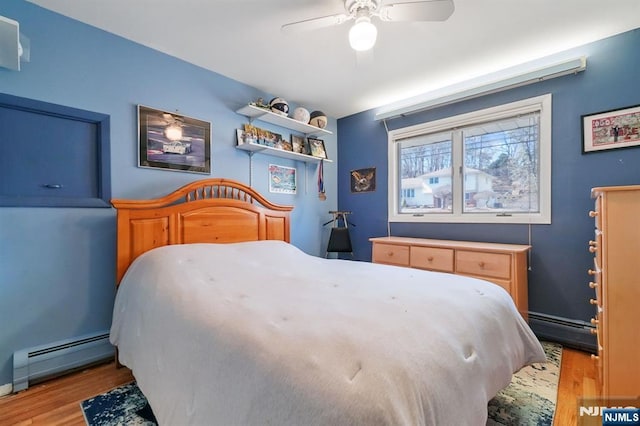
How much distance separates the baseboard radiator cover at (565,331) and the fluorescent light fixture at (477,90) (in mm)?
2004

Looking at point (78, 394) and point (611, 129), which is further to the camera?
point (611, 129)

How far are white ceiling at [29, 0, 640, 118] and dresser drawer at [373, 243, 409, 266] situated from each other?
1.69m

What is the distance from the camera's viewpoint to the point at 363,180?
365cm

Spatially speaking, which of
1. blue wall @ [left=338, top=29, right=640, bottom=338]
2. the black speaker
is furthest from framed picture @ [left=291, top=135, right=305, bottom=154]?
blue wall @ [left=338, top=29, right=640, bottom=338]

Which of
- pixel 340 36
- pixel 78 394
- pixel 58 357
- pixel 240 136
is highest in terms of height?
pixel 340 36

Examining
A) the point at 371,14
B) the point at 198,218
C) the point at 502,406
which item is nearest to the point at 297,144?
the point at 198,218

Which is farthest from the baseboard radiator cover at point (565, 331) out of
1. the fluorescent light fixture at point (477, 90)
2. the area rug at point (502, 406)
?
the fluorescent light fixture at point (477, 90)

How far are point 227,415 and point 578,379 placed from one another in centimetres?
222

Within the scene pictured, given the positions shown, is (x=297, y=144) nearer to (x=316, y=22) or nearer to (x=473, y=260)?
(x=316, y=22)

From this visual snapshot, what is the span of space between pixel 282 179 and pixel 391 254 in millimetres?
1463

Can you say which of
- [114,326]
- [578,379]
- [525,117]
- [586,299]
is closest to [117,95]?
[114,326]

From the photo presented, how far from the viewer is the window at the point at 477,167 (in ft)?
8.11

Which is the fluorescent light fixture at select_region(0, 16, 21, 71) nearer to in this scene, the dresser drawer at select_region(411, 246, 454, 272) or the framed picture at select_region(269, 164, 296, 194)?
the framed picture at select_region(269, 164, 296, 194)

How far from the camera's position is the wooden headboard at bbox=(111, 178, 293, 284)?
194 centimetres
